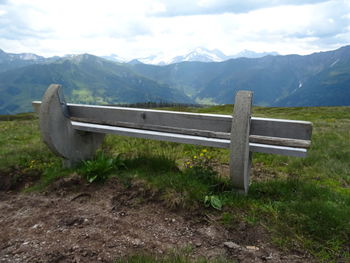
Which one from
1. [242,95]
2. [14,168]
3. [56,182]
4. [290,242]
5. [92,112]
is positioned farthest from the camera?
[14,168]

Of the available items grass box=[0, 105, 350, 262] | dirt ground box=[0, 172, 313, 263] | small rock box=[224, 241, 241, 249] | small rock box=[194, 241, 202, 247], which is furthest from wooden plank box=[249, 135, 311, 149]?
small rock box=[194, 241, 202, 247]

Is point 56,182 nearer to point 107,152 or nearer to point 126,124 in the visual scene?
point 126,124

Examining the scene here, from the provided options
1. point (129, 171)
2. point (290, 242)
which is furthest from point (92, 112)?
point (290, 242)

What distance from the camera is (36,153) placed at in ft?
22.0

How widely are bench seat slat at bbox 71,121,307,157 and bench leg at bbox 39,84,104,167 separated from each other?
0.77 feet

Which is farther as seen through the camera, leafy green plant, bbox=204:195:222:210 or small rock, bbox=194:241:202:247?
leafy green plant, bbox=204:195:222:210

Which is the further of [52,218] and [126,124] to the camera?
[126,124]

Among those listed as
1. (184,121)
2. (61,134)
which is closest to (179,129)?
(184,121)

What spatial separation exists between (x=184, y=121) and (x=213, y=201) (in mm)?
1328

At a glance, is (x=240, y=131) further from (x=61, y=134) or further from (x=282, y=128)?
(x=61, y=134)

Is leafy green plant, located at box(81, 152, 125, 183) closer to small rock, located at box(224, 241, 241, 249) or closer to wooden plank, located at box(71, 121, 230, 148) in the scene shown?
wooden plank, located at box(71, 121, 230, 148)

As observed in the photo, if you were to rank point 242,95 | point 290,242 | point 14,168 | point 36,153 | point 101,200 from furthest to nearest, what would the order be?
1. point 36,153
2. point 14,168
3. point 101,200
4. point 242,95
5. point 290,242

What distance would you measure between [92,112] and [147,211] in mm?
2440

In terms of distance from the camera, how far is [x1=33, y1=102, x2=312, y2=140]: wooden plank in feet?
12.7
